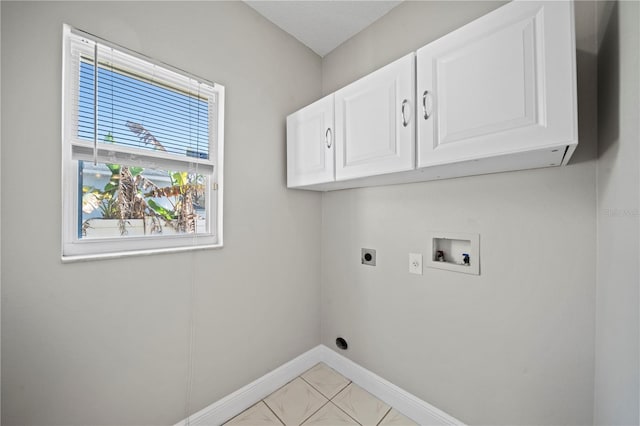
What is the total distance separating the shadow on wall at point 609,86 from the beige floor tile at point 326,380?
1905 millimetres

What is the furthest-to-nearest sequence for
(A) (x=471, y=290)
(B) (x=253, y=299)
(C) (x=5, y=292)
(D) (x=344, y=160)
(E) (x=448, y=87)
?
(B) (x=253, y=299)
(D) (x=344, y=160)
(A) (x=471, y=290)
(E) (x=448, y=87)
(C) (x=5, y=292)

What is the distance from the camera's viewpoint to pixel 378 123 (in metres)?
1.25

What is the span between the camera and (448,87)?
101 centimetres

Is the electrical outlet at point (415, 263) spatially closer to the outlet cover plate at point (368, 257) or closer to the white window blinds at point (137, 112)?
the outlet cover plate at point (368, 257)

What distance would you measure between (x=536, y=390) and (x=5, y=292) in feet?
7.23

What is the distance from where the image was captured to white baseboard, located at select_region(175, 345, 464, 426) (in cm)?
138

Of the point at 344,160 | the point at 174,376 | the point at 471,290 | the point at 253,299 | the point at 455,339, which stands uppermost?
the point at 344,160

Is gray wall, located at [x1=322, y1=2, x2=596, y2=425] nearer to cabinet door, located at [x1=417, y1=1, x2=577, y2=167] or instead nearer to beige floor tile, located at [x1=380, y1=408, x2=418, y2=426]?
beige floor tile, located at [x1=380, y1=408, x2=418, y2=426]

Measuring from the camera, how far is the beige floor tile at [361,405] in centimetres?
147

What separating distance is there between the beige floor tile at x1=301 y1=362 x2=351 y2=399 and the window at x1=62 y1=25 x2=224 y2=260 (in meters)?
1.26

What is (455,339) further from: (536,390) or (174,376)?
(174,376)

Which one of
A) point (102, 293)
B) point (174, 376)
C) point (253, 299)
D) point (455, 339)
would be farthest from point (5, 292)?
point (455, 339)

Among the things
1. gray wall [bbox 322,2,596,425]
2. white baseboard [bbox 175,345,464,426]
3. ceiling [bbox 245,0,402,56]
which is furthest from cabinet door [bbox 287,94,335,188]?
white baseboard [bbox 175,345,464,426]

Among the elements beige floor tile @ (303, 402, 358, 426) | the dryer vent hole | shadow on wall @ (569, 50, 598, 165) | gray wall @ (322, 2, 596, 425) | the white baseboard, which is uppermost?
shadow on wall @ (569, 50, 598, 165)
